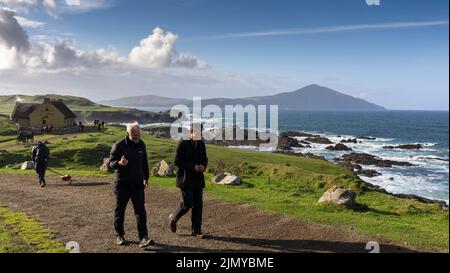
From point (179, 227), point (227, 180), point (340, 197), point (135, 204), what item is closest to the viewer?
point (135, 204)

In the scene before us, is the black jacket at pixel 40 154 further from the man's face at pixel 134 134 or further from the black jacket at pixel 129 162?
the man's face at pixel 134 134

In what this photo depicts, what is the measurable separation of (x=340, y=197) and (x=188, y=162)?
22.6ft

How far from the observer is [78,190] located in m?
19.6

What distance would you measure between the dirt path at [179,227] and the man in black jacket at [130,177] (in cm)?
52

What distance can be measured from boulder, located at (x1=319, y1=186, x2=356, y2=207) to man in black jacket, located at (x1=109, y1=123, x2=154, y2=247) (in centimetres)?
770

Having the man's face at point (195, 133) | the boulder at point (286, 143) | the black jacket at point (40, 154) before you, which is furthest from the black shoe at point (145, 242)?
the boulder at point (286, 143)

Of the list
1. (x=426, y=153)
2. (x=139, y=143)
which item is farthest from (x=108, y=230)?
(x=426, y=153)

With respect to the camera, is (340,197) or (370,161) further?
(370,161)

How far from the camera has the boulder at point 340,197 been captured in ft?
51.0

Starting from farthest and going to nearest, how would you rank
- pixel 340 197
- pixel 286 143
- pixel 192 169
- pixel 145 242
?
pixel 286 143 < pixel 340 197 < pixel 192 169 < pixel 145 242

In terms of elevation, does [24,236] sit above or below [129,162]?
below

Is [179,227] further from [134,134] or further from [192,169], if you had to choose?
[134,134]

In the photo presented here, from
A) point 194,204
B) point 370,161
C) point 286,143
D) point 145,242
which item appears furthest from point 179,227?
point 286,143

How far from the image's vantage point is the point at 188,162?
1141cm
